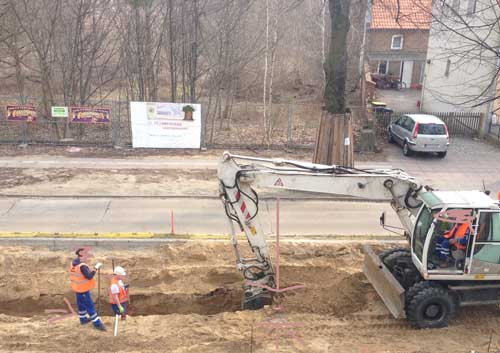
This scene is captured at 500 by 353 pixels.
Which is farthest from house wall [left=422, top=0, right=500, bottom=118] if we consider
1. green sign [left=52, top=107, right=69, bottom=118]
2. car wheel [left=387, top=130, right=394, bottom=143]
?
green sign [left=52, top=107, right=69, bottom=118]

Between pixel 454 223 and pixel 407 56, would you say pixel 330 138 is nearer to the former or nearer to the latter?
pixel 454 223

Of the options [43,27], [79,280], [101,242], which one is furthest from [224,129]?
[79,280]

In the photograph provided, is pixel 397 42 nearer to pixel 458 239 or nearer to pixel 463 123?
pixel 463 123

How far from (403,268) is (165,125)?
1357 cm

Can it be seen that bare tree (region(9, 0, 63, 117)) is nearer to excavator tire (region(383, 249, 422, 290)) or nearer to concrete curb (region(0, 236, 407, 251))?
concrete curb (region(0, 236, 407, 251))

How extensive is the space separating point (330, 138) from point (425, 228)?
932cm

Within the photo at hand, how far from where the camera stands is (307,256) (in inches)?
463

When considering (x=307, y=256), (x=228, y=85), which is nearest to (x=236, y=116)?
(x=228, y=85)

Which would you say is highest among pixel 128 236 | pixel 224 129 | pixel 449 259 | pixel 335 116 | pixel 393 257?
pixel 335 116

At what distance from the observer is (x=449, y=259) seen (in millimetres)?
8539

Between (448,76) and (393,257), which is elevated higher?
(448,76)

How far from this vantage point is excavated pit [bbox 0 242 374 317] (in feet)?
32.0

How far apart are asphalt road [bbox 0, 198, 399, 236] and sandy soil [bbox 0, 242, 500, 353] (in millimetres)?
1215

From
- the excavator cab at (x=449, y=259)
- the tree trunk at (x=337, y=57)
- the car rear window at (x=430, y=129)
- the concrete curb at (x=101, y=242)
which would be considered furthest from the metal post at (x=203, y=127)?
the excavator cab at (x=449, y=259)
